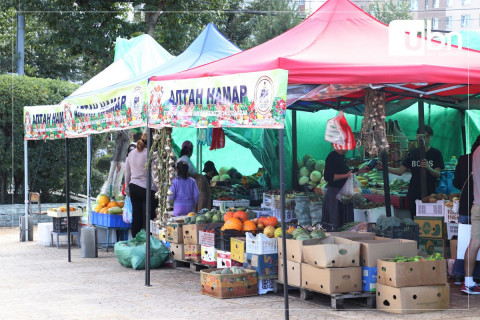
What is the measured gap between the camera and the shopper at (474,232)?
8.33m

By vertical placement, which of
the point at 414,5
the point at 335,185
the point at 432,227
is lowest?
the point at 432,227

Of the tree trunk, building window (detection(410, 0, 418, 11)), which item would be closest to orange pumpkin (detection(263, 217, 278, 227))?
the tree trunk

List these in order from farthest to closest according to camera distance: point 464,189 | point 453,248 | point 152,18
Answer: point 152,18 < point 453,248 < point 464,189

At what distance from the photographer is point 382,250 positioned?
7750mm

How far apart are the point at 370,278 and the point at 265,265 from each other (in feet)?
4.60

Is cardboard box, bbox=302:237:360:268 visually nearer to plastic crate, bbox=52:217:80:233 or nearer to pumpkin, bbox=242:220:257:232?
pumpkin, bbox=242:220:257:232

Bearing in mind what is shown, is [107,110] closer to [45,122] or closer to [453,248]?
[45,122]

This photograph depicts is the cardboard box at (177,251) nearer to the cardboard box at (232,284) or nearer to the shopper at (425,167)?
the cardboard box at (232,284)

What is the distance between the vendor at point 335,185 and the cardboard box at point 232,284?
2.85 meters

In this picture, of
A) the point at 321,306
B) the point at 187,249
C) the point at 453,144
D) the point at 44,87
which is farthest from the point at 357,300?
the point at 44,87

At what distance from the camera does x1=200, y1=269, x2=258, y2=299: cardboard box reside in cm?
838

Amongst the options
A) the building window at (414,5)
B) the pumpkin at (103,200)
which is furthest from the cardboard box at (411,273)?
the building window at (414,5)

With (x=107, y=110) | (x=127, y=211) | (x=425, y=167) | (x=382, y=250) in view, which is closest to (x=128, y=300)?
(x=382, y=250)

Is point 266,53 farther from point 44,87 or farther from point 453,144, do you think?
point 44,87
